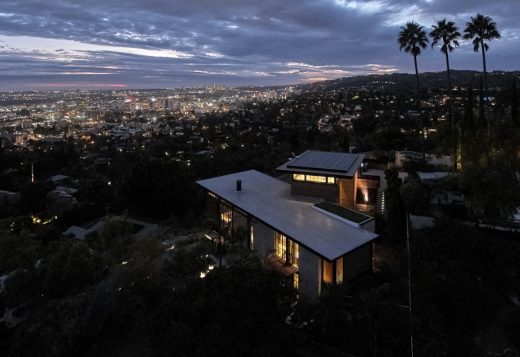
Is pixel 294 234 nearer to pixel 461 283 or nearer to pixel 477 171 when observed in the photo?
pixel 461 283

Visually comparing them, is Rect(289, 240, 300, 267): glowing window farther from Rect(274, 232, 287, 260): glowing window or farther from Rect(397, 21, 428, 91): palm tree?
Rect(397, 21, 428, 91): palm tree

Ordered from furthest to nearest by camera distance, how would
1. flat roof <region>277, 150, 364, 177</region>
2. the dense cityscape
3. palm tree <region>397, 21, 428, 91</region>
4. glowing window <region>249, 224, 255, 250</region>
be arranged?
palm tree <region>397, 21, 428, 91</region> < flat roof <region>277, 150, 364, 177</region> < glowing window <region>249, 224, 255, 250</region> < the dense cityscape

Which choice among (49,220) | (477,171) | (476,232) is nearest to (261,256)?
(476,232)

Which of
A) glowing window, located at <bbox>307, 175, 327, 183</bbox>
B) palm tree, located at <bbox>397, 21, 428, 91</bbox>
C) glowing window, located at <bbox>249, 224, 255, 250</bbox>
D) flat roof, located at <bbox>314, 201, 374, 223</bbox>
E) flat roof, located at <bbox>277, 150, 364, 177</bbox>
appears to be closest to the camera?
flat roof, located at <bbox>314, 201, 374, 223</bbox>

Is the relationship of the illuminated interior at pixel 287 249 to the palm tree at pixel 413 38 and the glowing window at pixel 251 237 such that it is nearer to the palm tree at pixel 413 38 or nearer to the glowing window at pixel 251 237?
the glowing window at pixel 251 237

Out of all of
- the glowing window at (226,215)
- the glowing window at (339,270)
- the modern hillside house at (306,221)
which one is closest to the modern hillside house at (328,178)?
the modern hillside house at (306,221)

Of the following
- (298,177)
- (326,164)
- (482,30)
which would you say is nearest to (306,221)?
(298,177)

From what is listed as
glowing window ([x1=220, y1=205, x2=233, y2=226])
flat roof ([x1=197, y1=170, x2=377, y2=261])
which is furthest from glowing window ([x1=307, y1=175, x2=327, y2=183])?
glowing window ([x1=220, y1=205, x2=233, y2=226])
